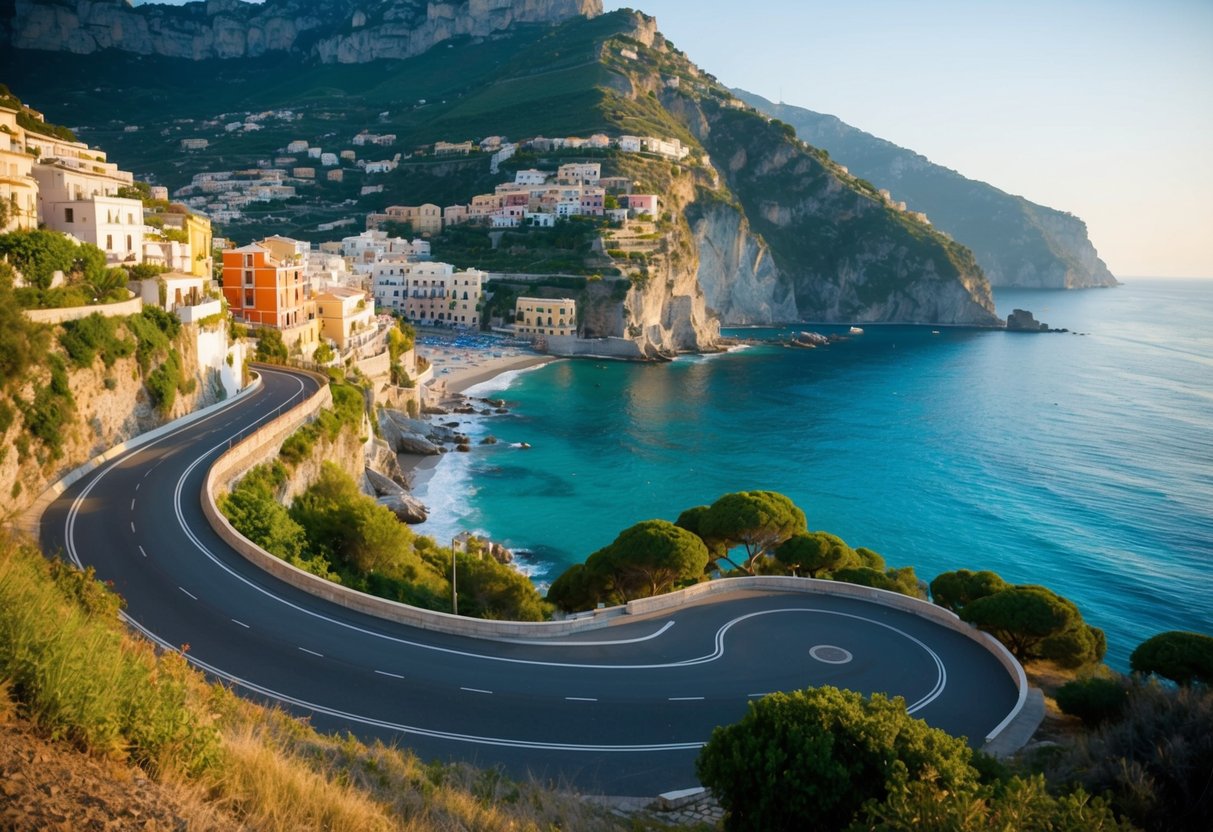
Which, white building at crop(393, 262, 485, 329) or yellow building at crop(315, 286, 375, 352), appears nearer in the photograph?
yellow building at crop(315, 286, 375, 352)

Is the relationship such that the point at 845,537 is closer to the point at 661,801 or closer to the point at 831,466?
the point at 831,466

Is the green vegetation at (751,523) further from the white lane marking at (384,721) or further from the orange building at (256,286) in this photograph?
the orange building at (256,286)

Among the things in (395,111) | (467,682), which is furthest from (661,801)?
(395,111)

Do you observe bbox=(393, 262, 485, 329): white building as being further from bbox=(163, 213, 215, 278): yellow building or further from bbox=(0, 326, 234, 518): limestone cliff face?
bbox=(0, 326, 234, 518): limestone cliff face

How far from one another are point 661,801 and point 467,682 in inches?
149

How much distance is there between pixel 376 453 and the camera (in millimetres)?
32750

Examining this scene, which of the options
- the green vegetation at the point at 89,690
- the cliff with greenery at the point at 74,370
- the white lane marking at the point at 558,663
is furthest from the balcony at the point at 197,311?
the green vegetation at the point at 89,690

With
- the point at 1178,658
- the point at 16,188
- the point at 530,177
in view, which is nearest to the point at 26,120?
the point at 16,188

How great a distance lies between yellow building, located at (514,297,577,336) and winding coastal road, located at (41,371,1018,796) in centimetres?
5860

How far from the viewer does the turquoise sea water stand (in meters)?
29.8

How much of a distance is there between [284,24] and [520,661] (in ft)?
688

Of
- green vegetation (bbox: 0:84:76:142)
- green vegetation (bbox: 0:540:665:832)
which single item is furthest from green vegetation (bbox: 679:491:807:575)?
green vegetation (bbox: 0:84:76:142)

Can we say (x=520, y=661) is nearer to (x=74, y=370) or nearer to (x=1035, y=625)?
(x=1035, y=625)

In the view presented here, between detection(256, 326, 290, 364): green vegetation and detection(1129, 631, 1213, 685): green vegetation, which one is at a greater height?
detection(256, 326, 290, 364): green vegetation
